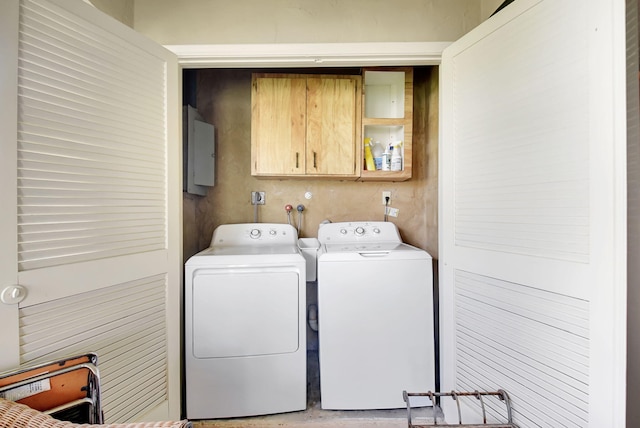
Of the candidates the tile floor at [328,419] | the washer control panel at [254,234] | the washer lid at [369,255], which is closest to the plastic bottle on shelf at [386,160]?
the washer lid at [369,255]

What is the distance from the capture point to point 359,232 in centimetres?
196

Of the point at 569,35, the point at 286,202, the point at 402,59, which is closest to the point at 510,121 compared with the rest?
the point at 569,35

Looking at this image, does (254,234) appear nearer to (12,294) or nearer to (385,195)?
(385,195)

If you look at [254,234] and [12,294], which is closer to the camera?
[12,294]

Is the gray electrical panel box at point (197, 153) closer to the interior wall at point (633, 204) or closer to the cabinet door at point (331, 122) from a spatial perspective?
the cabinet door at point (331, 122)

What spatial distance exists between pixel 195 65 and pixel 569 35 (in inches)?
67.6

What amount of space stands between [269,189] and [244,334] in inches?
43.5

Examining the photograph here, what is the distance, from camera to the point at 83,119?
1.02 m

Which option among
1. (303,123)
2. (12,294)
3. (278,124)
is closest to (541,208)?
(303,123)

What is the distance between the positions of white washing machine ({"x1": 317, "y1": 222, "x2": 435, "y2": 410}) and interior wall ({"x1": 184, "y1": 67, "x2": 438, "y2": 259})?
2.11 feet

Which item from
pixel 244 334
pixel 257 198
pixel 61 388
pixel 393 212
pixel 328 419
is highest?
pixel 257 198

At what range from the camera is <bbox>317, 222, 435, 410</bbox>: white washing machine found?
1.51m

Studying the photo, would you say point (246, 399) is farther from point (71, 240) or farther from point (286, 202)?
point (286, 202)

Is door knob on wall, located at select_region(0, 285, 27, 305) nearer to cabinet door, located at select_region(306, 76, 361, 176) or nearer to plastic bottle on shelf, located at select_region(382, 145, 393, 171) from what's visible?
cabinet door, located at select_region(306, 76, 361, 176)
